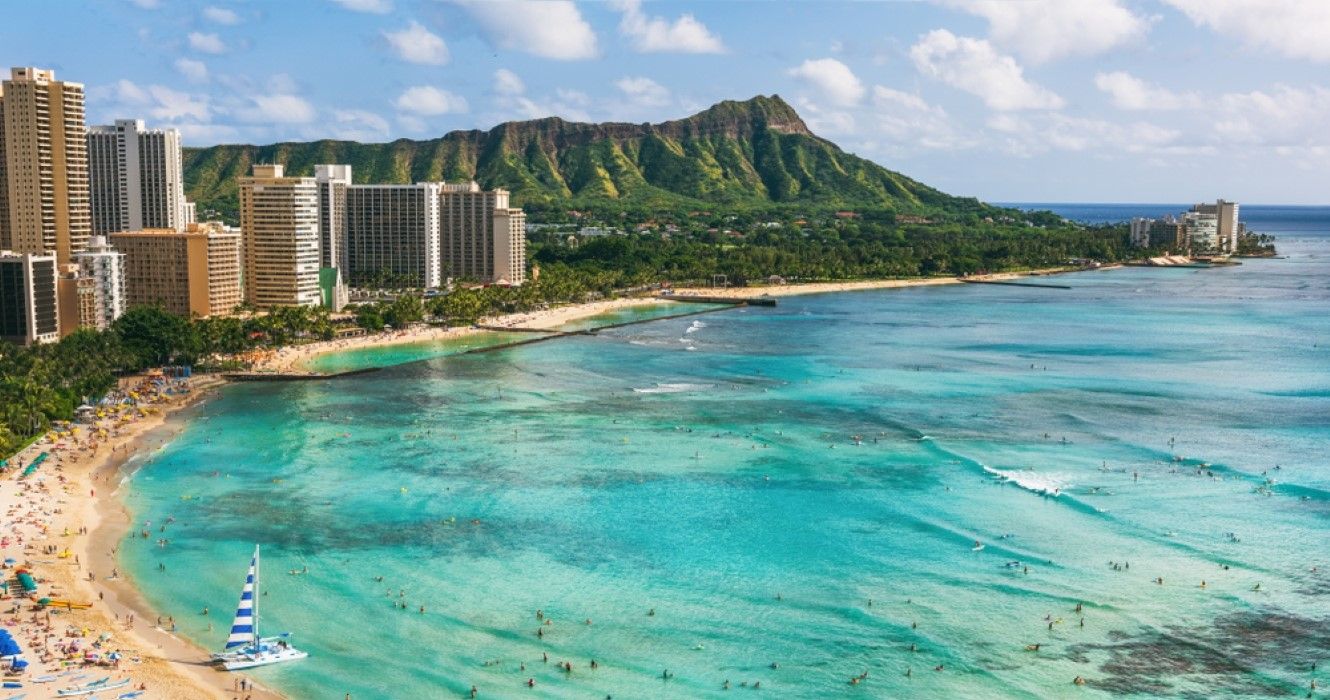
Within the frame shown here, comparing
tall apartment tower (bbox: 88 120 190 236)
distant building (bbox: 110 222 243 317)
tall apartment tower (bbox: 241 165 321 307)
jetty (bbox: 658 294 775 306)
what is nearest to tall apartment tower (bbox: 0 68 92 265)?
distant building (bbox: 110 222 243 317)

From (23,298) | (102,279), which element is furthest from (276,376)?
(102,279)

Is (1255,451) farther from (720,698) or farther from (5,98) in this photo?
(5,98)

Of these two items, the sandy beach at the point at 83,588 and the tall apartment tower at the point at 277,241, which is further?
the tall apartment tower at the point at 277,241

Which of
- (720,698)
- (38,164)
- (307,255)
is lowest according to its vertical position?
(720,698)

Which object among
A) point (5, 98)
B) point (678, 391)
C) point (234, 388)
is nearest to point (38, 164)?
point (5, 98)

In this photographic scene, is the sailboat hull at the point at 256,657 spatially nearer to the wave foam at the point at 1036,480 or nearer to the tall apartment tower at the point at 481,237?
the wave foam at the point at 1036,480

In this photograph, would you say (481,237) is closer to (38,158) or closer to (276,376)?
(38,158)

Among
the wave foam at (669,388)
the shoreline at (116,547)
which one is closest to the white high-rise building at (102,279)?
the shoreline at (116,547)
